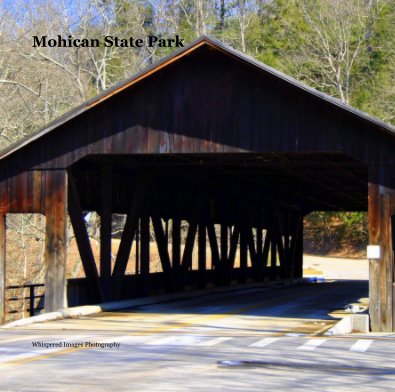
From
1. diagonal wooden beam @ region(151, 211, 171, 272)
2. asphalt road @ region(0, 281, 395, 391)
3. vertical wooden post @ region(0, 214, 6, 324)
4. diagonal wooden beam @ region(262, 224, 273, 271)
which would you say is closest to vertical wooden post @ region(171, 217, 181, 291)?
diagonal wooden beam @ region(151, 211, 171, 272)

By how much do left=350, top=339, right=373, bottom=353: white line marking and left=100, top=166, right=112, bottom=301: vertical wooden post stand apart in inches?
425

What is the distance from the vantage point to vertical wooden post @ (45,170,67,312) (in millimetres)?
22719

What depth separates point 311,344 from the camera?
618 inches

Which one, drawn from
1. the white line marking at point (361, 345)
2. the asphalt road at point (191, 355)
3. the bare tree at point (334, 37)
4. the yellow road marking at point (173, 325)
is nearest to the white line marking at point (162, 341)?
the asphalt road at point (191, 355)

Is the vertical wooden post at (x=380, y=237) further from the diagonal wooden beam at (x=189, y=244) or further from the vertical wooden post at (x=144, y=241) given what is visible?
the diagonal wooden beam at (x=189, y=244)

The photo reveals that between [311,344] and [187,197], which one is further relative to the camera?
[187,197]

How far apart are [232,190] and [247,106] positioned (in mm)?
16473

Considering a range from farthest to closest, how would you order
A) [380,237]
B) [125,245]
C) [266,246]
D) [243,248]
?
[266,246] → [243,248] → [125,245] → [380,237]

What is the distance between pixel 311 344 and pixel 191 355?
291 cm

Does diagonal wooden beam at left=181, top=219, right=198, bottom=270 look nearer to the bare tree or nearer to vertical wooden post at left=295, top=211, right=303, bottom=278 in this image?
vertical wooden post at left=295, top=211, right=303, bottom=278

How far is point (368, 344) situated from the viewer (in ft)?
53.0

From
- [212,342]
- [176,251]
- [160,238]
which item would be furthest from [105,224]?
[212,342]

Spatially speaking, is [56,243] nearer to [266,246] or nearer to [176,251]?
[176,251]

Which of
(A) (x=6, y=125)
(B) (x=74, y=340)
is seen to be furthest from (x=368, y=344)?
(A) (x=6, y=125)
